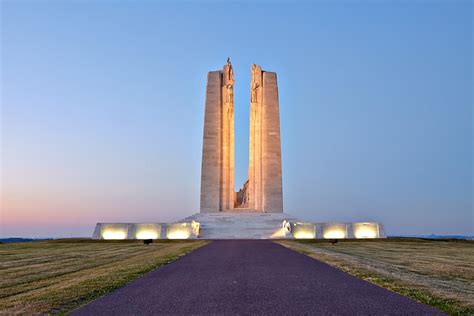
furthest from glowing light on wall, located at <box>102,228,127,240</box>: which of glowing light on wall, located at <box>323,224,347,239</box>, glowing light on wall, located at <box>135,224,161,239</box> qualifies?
glowing light on wall, located at <box>323,224,347,239</box>

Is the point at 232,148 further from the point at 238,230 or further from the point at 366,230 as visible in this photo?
the point at 366,230

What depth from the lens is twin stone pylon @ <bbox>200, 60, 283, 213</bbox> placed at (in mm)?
50062

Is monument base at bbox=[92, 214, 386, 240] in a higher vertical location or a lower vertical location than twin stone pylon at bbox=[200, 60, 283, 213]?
lower

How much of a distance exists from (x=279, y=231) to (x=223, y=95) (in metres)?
23.0

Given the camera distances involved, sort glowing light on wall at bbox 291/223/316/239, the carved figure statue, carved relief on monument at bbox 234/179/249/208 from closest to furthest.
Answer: glowing light on wall at bbox 291/223/316/239 < the carved figure statue < carved relief on monument at bbox 234/179/249/208

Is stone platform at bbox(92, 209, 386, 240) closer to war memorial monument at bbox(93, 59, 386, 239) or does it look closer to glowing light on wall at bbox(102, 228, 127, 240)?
glowing light on wall at bbox(102, 228, 127, 240)

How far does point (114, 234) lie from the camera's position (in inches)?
1385

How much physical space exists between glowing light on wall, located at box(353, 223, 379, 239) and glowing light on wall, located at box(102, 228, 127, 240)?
20561mm

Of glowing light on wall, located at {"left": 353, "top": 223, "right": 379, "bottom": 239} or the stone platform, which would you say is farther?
glowing light on wall, located at {"left": 353, "top": 223, "right": 379, "bottom": 239}

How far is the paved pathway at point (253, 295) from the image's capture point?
5.86 metres

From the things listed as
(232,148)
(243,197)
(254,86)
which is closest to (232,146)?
(232,148)

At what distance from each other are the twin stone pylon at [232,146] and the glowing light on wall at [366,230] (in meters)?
14.3

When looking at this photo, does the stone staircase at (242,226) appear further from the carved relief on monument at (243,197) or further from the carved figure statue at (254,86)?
the carved figure statue at (254,86)

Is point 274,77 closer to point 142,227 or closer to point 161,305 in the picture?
point 142,227
